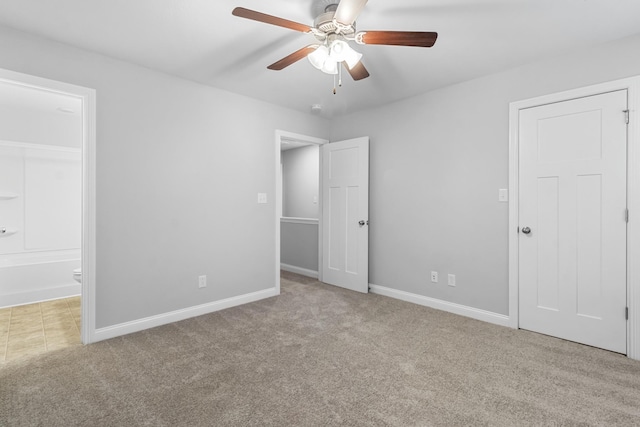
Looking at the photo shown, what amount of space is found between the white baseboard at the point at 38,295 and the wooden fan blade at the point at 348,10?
4450mm

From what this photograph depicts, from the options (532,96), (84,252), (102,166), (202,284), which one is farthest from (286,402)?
(532,96)

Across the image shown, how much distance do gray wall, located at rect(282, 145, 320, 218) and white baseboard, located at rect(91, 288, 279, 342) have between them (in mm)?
2044

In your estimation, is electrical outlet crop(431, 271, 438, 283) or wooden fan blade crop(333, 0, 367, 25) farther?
electrical outlet crop(431, 271, 438, 283)

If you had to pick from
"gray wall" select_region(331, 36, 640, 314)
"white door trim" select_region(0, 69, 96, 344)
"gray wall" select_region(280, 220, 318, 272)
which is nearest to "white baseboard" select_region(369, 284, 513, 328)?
"gray wall" select_region(331, 36, 640, 314)

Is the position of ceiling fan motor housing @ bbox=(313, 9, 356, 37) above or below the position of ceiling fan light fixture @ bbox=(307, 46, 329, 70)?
above

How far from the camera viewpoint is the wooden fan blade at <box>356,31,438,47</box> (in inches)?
69.6

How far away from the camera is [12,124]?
3830mm

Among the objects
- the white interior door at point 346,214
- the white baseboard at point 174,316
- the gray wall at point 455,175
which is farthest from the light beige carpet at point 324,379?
the white interior door at point 346,214

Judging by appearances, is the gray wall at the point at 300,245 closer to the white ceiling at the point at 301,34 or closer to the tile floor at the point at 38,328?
the white ceiling at the point at 301,34

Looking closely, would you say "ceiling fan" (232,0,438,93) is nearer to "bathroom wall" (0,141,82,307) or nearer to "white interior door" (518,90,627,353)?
"white interior door" (518,90,627,353)

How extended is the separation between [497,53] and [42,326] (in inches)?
186

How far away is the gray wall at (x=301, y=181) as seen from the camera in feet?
17.9

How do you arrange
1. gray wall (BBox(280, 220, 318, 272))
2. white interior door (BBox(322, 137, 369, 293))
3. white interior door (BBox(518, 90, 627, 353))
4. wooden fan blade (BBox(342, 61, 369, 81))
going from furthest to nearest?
gray wall (BBox(280, 220, 318, 272)) < white interior door (BBox(322, 137, 369, 293)) < white interior door (BBox(518, 90, 627, 353)) < wooden fan blade (BBox(342, 61, 369, 81))

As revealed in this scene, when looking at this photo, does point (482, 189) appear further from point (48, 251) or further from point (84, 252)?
point (48, 251)
